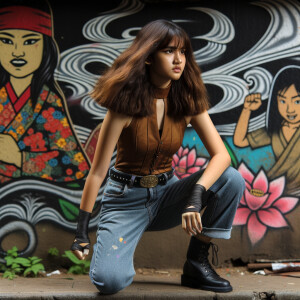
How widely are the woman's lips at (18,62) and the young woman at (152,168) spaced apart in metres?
1.48

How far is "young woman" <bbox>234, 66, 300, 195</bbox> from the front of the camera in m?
4.96

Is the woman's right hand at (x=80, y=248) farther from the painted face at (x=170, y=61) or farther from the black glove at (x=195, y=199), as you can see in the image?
the painted face at (x=170, y=61)

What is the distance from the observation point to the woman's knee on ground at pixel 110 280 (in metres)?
3.51

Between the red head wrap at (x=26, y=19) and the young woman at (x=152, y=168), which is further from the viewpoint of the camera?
the red head wrap at (x=26, y=19)

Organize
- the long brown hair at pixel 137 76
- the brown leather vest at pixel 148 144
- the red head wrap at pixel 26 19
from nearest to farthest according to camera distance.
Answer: the long brown hair at pixel 137 76 < the brown leather vest at pixel 148 144 < the red head wrap at pixel 26 19

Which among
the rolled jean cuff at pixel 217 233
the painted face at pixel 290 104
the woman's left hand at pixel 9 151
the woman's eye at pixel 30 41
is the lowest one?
the rolled jean cuff at pixel 217 233

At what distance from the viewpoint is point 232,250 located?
498 cm

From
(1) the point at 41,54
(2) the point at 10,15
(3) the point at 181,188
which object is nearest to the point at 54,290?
(3) the point at 181,188

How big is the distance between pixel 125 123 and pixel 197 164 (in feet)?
4.89

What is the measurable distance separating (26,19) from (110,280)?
2.56 meters

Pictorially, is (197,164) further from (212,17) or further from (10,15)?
(10,15)

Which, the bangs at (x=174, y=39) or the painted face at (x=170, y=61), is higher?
the bangs at (x=174, y=39)

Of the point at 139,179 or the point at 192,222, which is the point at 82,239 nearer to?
the point at 139,179

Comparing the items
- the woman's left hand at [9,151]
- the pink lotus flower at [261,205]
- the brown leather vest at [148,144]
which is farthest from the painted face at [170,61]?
the woman's left hand at [9,151]
